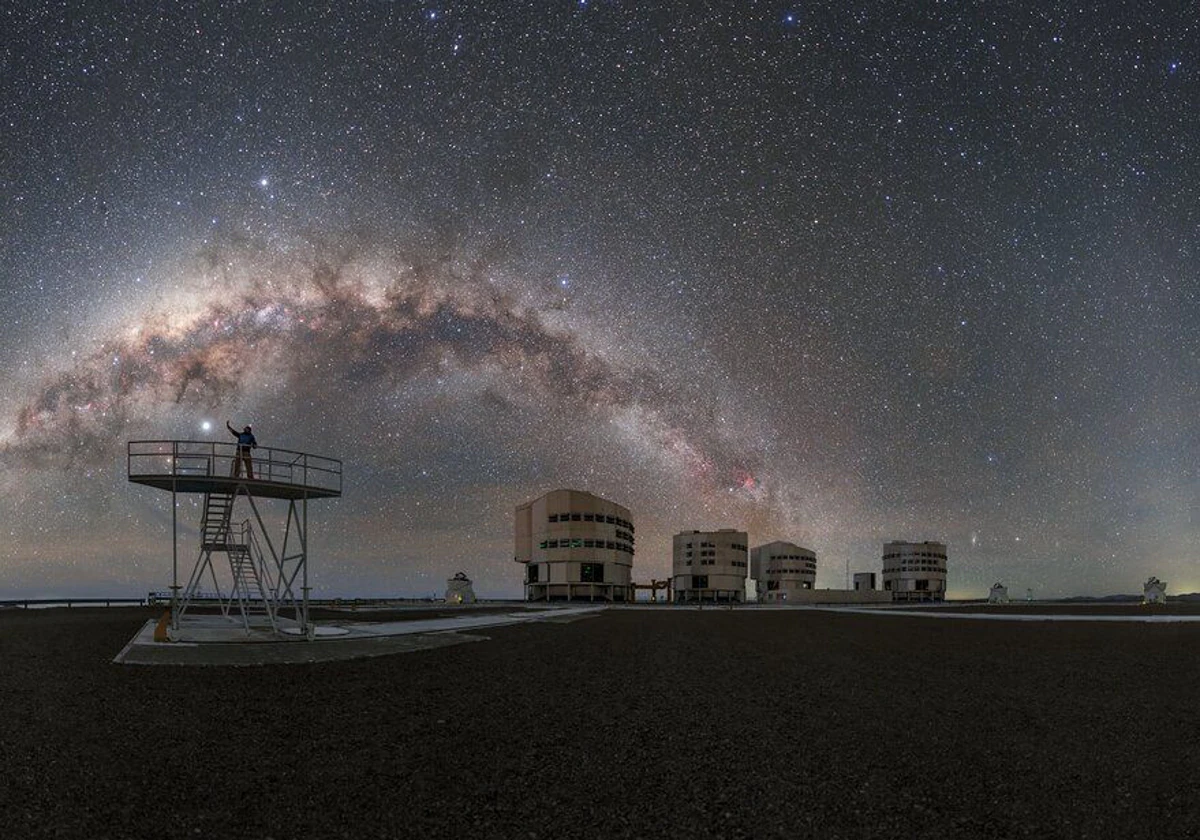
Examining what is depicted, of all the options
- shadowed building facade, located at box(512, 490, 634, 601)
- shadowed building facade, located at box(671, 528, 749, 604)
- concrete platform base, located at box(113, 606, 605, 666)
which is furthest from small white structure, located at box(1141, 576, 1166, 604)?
concrete platform base, located at box(113, 606, 605, 666)

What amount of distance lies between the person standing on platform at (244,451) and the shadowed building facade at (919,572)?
126397 mm

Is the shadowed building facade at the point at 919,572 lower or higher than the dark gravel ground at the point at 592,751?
lower

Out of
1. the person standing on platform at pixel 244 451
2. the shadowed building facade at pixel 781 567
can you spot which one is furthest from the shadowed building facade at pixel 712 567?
the person standing on platform at pixel 244 451

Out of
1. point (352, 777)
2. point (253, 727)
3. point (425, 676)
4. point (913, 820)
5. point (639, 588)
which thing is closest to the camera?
point (913, 820)

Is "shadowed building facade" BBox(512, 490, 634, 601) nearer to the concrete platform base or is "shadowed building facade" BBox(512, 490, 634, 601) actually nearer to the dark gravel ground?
the concrete platform base

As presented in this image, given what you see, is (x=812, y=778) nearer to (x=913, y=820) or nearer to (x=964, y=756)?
(x=913, y=820)

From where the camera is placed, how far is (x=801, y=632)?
2573 cm

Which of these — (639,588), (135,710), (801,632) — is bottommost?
(639,588)

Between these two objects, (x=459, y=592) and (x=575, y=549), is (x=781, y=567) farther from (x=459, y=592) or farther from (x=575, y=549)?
(x=459, y=592)

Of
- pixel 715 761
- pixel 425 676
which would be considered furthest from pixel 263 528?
pixel 715 761

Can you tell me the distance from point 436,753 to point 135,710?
16.3ft

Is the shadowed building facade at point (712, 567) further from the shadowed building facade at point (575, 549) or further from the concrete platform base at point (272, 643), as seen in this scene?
the concrete platform base at point (272, 643)

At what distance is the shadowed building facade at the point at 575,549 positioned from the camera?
75.9 metres

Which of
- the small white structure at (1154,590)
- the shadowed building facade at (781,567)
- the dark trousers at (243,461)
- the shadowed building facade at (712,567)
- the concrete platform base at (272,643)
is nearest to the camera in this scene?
the concrete platform base at (272,643)
